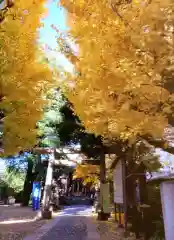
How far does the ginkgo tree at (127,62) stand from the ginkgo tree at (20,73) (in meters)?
1.26

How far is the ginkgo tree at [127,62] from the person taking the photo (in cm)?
400

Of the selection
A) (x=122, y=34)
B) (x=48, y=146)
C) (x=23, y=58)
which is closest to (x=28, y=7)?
(x=23, y=58)

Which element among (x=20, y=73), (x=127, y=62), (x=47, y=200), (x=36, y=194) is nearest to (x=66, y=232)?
(x=20, y=73)

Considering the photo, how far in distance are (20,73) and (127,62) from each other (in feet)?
9.17

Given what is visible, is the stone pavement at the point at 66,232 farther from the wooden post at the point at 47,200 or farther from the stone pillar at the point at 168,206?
the stone pillar at the point at 168,206

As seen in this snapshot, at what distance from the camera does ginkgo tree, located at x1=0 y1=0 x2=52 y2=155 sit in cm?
591

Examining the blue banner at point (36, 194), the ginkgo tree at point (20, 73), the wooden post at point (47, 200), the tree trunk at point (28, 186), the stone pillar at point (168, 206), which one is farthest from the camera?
the tree trunk at point (28, 186)

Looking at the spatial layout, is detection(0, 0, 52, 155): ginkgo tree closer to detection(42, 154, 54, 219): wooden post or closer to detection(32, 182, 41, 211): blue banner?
detection(42, 154, 54, 219): wooden post

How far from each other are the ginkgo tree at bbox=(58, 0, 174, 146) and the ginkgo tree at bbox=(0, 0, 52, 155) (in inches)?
49.8

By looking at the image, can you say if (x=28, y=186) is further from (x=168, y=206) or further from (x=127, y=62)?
(x=127, y=62)

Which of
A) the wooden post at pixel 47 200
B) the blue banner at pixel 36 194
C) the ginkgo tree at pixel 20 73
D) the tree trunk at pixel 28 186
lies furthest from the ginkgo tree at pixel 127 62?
the tree trunk at pixel 28 186

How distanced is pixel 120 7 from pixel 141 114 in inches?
66.0

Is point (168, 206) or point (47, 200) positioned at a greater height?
point (47, 200)

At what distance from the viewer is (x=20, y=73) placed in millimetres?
6250
